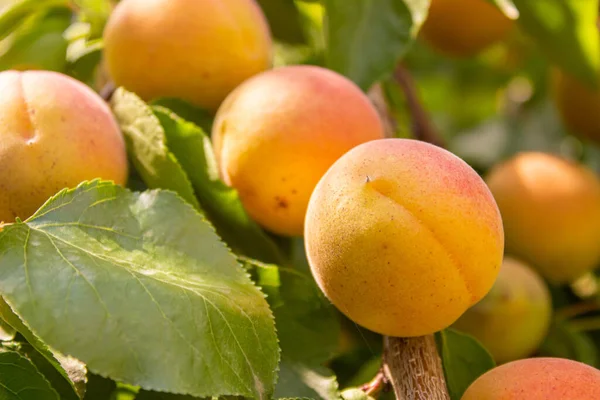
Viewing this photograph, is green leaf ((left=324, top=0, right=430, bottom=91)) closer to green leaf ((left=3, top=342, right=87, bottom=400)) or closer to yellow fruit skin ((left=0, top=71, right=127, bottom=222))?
yellow fruit skin ((left=0, top=71, right=127, bottom=222))

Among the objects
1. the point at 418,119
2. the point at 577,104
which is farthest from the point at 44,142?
the point at 577,104

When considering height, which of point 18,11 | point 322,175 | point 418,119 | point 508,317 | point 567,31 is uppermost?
point 18,11

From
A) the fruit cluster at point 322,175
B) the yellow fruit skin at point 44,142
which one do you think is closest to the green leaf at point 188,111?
the fruit cluster at point 322,175

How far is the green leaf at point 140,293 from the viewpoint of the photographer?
23.7 inches

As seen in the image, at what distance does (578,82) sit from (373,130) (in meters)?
0.76

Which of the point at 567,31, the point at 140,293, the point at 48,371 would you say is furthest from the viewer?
the point at 567,31

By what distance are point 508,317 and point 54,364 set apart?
0.68 metres

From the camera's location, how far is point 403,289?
666 millimetres

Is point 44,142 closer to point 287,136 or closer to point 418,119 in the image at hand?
point 287,136

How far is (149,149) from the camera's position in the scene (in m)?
0.86

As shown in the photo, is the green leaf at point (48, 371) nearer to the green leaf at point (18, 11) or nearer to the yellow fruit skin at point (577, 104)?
the green leaf at point (18, 11)

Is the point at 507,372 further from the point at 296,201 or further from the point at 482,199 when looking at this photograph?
the point at 296,201

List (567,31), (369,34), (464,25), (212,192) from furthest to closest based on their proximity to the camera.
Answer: (464,25), (567,31), (369,34), (212,192)

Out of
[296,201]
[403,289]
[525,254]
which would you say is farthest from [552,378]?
[525,254]
